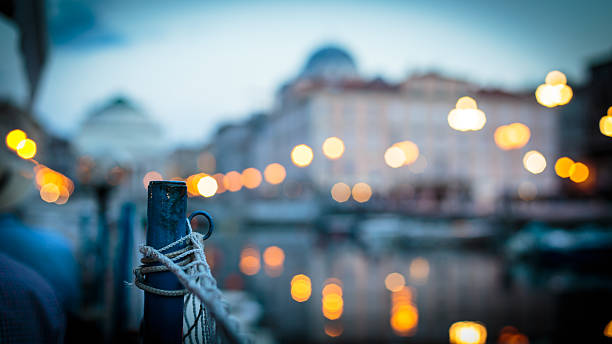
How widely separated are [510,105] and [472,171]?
1099 cm

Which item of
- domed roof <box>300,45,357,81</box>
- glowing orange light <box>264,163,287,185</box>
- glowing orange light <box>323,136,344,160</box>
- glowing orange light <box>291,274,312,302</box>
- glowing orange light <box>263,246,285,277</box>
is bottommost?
glowing orange light <box>291,274,312,302</box>

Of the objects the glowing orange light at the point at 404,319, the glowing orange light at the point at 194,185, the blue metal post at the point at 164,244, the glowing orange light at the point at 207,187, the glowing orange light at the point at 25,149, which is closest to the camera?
the blue metal post at the point at 164,244

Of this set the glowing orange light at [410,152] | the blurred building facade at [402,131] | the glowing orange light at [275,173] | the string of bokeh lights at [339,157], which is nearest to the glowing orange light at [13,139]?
the string of bokeh lights at [339,157]

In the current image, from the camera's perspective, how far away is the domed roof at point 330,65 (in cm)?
5894

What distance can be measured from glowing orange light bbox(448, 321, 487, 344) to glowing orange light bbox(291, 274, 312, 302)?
464 cm

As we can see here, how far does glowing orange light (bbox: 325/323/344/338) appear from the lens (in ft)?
33.7

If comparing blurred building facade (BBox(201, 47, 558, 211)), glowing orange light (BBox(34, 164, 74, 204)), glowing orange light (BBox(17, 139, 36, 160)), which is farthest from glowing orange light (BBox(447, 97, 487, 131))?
blurred building facade (BBox(201, 47, 558, 211))

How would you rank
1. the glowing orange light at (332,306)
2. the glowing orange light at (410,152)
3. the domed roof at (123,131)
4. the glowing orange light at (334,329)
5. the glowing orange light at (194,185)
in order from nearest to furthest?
the glowing orange light at (334,329) → the glowing orange light at (332,306) → the domed roof at (123,131) → the glowing orange light at (194,185) → the glowing orange light at (410,152)

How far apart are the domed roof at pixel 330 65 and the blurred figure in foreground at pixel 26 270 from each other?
4999cm

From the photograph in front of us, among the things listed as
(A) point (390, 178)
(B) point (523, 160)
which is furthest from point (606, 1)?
(B) point (523, 160)

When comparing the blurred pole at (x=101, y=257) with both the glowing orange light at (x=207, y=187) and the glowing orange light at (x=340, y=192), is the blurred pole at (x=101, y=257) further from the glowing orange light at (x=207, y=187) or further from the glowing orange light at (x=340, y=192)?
the glowing orange light at (x=340, y=192)

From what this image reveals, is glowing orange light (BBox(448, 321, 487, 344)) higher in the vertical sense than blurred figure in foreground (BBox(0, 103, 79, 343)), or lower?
lower

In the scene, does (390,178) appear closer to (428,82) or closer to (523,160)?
(428,82)

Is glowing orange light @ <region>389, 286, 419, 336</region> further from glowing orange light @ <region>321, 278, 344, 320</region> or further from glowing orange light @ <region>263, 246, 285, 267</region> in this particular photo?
glowing orange light @ <region>263, 246, 285, 267</region>
